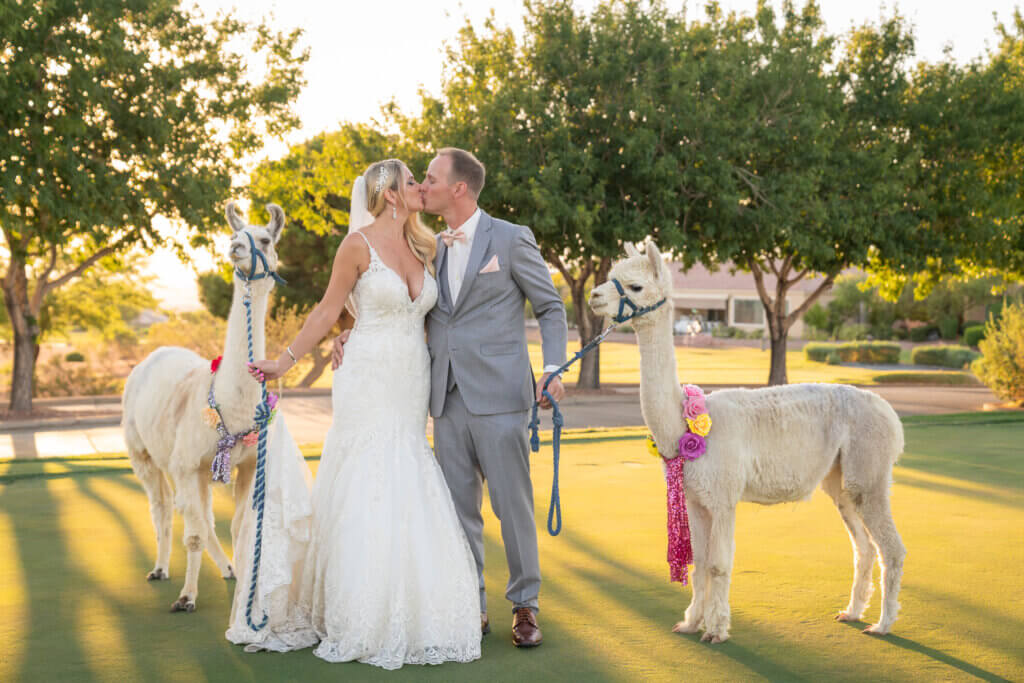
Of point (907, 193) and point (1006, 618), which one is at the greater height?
point (907, 193)

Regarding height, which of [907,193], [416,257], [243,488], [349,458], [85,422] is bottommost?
[85,422]

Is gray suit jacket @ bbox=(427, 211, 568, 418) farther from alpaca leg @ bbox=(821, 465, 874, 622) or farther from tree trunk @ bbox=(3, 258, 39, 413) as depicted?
tree trunk @ bbox=(3, 258, 39, 413)

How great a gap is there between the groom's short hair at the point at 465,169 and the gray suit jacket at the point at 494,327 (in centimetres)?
22

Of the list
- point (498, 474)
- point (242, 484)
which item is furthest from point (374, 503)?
point (242, 484)

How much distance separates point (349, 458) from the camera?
4891 mm

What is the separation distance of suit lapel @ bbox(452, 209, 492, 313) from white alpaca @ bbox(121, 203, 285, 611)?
50.3 inches

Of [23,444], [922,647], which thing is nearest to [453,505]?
[922,647]

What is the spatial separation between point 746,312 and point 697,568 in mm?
69132

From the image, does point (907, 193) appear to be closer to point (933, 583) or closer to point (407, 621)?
point (933, 583)

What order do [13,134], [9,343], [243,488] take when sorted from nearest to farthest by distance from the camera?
[243,488] → [13,134] → [9,343]

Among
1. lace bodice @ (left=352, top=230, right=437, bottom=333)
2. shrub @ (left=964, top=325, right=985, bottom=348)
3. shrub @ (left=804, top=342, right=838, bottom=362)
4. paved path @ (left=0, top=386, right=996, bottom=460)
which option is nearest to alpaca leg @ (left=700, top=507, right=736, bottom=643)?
lace bodice @ (left=352, top=230, right=437, bottom=333)

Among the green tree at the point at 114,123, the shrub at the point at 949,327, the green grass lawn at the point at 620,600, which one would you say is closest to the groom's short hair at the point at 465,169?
the green grass lawn at the point at 620,600

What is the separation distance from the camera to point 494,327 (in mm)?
4902

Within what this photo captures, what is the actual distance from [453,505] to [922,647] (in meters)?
2.53
